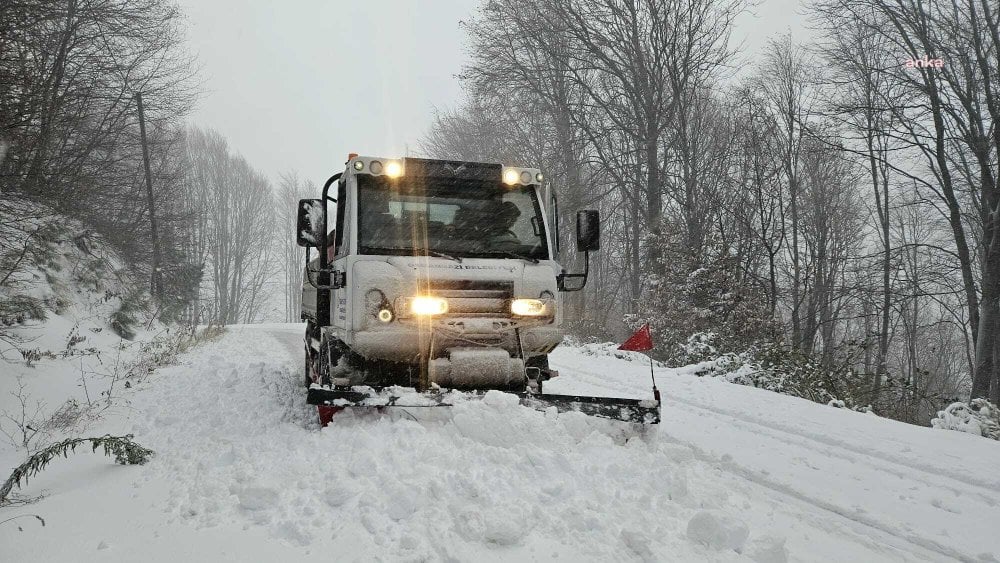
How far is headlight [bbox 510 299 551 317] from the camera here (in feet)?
15.4

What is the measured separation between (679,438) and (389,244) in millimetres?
3049

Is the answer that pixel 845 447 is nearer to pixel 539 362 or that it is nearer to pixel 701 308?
pixel 539 362

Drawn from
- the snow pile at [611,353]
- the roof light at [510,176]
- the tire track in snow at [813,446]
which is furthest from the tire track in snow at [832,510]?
the snow pile at [611,353]

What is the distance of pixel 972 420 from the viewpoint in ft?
18.3

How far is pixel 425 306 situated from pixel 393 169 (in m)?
1.35

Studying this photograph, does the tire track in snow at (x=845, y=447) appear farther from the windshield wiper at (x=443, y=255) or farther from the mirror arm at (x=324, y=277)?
the mirror arm at (x=324, y=277)

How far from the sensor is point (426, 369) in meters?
4.58

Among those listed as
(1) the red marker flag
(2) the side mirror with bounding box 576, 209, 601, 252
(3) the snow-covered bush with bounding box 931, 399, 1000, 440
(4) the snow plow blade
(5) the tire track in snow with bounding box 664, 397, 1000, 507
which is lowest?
(3) the snow-covered bush with bounding box 931, 399, 1000, 440

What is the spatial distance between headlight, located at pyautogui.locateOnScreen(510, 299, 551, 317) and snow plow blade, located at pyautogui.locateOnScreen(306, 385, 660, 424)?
0.82 meters

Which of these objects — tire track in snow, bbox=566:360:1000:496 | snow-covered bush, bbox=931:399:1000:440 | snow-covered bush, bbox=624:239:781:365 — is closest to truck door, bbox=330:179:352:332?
tire track in snow, bbox=566:360:1000:496

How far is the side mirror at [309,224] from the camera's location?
4.95 m

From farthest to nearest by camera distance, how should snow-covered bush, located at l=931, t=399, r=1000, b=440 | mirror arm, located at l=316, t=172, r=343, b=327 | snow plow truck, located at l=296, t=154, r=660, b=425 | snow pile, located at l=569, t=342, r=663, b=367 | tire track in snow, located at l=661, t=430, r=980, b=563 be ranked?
snow pile, located at l=569, t=342, r=663, b=367
snow-covered bush, located at l=931, t=399, r=1000, b=440
mirror arm, located at l=316, t=172, r=343, b=327
snow plow truck, located at l=296, t=154, r=660, b=425
tire track in snow, located at l=661, t=430, r=980, b=563

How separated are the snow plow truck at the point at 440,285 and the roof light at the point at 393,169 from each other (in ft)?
0.05

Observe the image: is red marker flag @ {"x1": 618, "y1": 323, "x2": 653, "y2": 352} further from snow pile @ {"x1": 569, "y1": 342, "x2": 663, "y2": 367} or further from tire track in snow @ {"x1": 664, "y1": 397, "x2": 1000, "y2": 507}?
snow pile @ {"x1": 569, "y1": 342, "x2": 663, "y2": 367}
